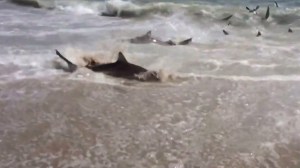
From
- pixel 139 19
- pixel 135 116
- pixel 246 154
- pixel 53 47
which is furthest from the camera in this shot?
pixel 139 19

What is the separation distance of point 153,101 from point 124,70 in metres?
0.95

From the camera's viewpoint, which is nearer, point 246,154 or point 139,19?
point 246,154

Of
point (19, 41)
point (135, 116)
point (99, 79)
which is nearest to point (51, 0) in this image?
point (19, 41)

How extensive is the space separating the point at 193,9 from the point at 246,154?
7.81 m

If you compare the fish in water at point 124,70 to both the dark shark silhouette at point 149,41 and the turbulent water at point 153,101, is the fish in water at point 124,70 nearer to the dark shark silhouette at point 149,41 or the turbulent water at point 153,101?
the turbulent water at point 153,101

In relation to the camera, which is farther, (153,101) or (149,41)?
(149,41)

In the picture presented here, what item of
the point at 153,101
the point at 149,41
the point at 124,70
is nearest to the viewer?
the point at 153,101

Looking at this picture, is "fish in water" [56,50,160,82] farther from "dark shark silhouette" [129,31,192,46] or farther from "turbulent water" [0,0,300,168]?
"dark shark silhouette" [129,31,192,46]

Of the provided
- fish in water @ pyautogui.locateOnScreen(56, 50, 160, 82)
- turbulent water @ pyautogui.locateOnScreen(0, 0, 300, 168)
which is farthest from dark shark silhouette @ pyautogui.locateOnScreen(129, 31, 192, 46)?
fish in water @ pyautogui.locateOnScreen(56, 50, 160, 82)

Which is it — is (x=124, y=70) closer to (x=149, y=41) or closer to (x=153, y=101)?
(x=153, y=101)

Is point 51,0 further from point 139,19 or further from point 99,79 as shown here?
point 99,79

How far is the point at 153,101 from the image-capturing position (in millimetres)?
5461

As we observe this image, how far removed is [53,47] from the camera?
311 inches

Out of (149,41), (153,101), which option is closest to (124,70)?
(153,101)
